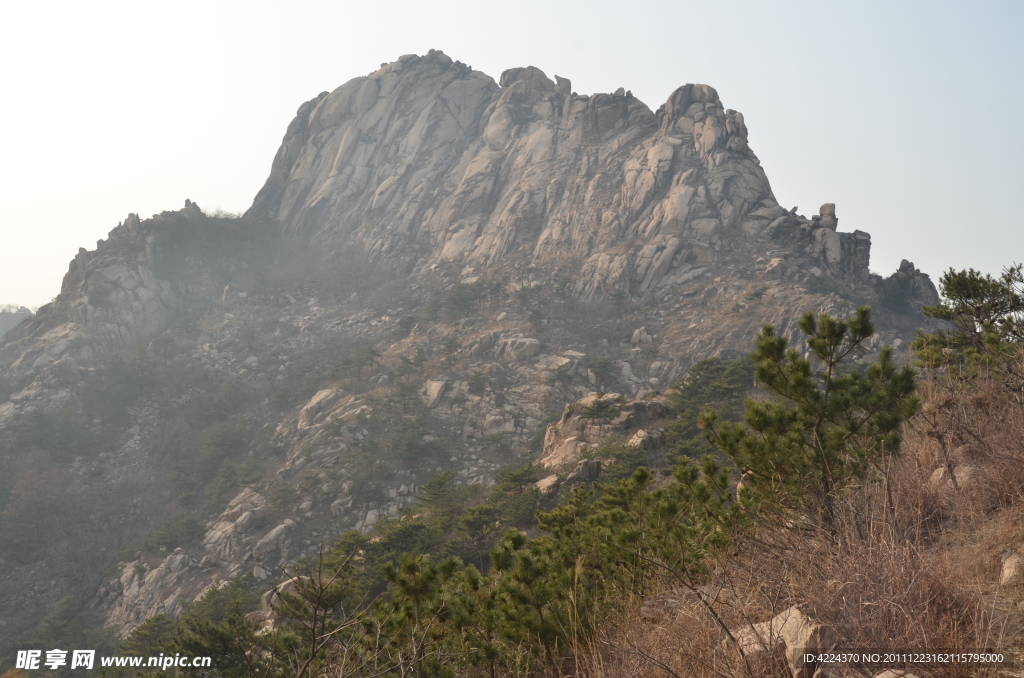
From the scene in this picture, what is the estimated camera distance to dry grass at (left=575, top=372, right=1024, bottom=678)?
3.35 m

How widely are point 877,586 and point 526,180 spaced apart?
58.0 m

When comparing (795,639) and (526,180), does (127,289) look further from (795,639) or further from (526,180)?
(795,639)

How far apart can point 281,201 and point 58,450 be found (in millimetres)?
43443

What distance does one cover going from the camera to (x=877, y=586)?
3586 millimetres

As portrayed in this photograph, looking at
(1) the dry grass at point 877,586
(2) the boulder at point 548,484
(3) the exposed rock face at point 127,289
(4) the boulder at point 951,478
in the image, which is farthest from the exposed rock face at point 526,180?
(1) the dry grass at point 877,586

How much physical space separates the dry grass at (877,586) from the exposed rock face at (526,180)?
40192 millimetres

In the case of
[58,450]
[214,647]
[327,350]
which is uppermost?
[327,350]

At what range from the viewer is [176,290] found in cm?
5616

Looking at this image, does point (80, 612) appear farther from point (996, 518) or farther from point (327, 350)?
point (996, 518)

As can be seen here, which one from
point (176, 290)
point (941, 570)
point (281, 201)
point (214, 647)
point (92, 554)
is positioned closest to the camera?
point (941, 570)

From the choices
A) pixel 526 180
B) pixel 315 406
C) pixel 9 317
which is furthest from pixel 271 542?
pixel 9 317

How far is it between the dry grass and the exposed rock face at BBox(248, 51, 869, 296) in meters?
40.2

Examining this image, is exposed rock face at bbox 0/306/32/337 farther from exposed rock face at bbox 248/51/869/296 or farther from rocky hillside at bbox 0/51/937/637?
exposed rock face at bbox 248/51/869/296

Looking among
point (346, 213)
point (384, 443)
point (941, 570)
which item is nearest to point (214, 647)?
point (941, 570)
